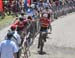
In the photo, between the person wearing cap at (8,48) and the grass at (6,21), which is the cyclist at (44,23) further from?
the person wearing cap at (8,48)

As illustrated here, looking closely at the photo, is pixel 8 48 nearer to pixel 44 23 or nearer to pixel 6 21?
pixel 44 23

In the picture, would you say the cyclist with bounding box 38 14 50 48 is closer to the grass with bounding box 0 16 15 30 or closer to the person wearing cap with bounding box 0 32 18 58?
the grass with bounding box 0 16 15 30

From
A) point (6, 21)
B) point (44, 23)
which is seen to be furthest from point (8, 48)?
point (6, 21)

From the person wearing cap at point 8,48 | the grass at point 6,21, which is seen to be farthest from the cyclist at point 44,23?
the person wearing cap at point 8,48

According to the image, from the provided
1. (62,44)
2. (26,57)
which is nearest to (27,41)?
(26,57)

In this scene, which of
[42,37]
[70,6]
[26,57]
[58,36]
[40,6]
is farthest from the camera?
[70,6]

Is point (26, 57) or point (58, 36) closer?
point (26, 57)

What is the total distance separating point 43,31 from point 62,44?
280 centimetres

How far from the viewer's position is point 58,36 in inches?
1169

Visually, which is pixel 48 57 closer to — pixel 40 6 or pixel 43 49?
pixel 43 49

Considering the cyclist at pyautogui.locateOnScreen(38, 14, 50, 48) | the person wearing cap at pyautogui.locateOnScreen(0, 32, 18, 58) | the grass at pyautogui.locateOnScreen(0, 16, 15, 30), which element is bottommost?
the grass at pyautogui.locateOnScreen(0, 16, 15, 30)

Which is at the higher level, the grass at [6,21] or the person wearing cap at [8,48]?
the person wearing cap at [8,48]

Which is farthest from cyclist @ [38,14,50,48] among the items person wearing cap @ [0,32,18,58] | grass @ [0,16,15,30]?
person wearing cap @ [0,32,18,58]

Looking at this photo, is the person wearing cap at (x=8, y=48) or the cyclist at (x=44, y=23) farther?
the cyclist at (x=44, y=23)
